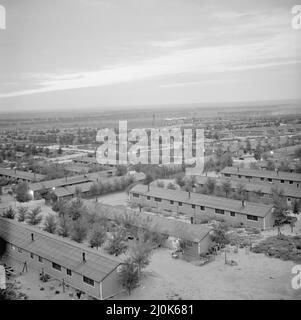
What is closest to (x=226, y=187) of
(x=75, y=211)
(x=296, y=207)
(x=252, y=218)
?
(x=296, y=207)

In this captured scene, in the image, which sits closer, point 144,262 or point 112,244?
point 144,262

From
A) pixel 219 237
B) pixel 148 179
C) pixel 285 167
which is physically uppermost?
Result: pixel 285 167

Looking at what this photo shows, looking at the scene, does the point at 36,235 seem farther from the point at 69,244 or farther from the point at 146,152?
the point at 146,152

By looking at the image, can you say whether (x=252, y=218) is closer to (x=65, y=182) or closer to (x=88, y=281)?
(x=88, y=281)

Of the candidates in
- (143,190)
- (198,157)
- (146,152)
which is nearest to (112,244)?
(143,190)

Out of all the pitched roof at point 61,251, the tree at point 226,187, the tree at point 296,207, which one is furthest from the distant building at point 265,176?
the pitched roof at point 61,251

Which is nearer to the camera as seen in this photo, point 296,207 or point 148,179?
point 296,207
